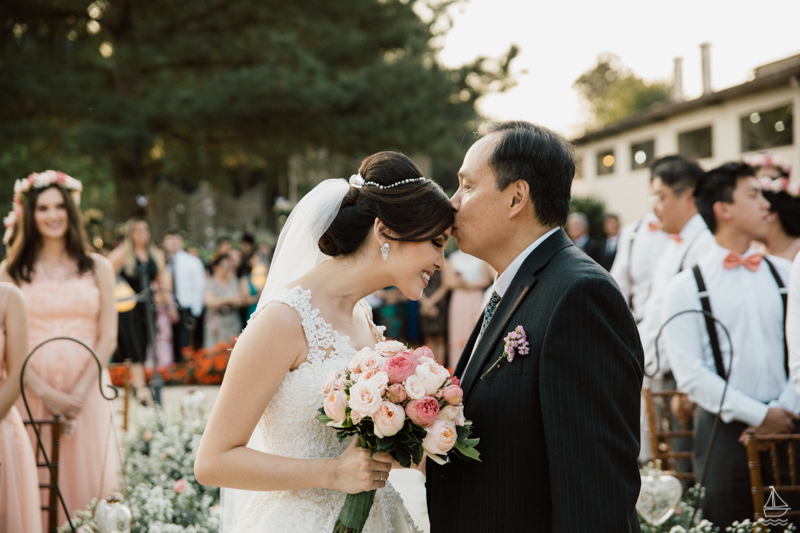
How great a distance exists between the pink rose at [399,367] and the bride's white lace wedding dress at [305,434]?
47 centimetres

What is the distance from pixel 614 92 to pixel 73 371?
5924 centimetres

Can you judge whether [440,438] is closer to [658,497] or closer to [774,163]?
[658,497]

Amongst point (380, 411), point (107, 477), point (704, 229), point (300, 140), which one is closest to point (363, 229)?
point (380, 411)

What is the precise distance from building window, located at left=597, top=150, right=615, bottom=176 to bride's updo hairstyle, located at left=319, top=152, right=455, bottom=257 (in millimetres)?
26250

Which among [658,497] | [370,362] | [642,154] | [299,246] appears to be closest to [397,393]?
[370,362]

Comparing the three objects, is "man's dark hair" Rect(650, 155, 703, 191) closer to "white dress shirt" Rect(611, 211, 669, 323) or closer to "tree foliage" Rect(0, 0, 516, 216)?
"white dress shirt" Rect(611, 211, 669, 323)

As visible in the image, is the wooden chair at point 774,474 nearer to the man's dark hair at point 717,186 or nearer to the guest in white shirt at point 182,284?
the man's dark hair at point 717,186

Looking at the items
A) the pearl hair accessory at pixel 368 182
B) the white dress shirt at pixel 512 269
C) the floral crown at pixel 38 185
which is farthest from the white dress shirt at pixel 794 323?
the floral crown at pixel 38 185

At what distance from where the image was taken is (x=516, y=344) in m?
2.17

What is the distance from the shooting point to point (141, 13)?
49.2 ft

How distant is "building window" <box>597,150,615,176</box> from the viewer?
1081 inches

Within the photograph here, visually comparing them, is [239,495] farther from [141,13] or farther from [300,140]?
[141,13]

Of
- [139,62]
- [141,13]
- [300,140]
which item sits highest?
[141,13]

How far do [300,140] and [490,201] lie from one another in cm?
1330
